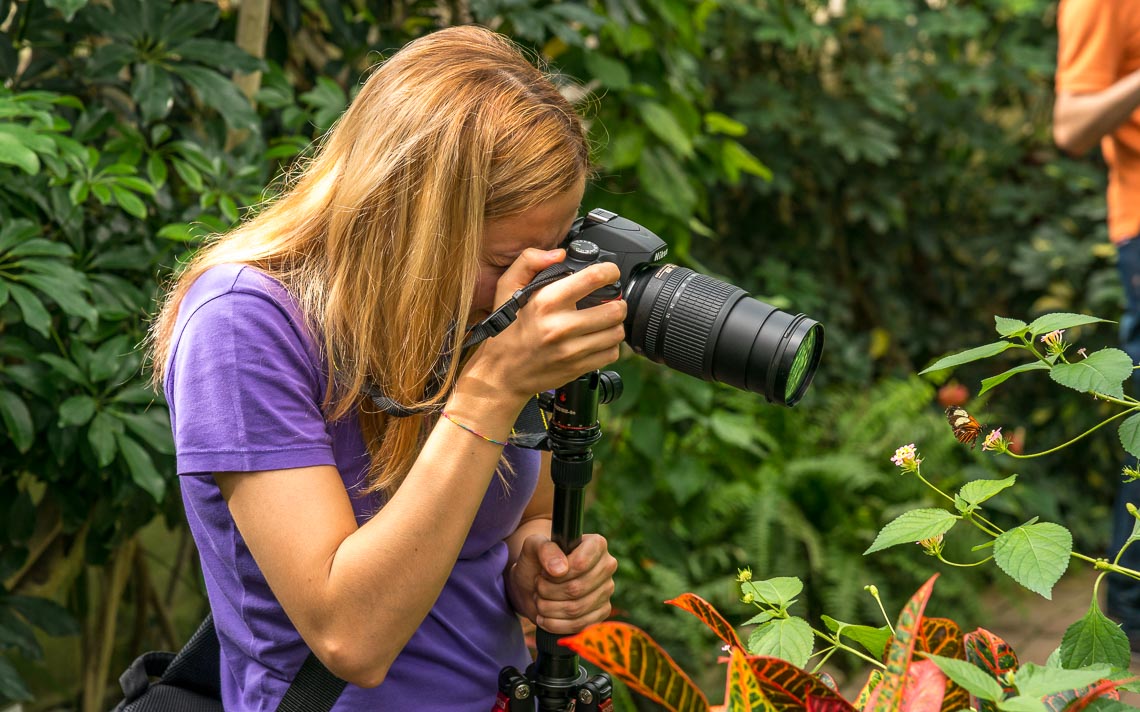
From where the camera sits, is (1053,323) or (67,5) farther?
(67,5)

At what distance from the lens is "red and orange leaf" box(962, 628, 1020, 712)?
88 cm

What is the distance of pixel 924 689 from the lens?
0.79 meters

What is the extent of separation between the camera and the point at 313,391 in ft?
4.19

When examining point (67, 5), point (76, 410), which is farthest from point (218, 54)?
point (76, 410)

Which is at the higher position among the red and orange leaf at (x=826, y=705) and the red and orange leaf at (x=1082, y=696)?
the red and orange leaf at (x=826, y=705)

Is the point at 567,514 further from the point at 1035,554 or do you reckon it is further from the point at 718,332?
the point at 1035,554

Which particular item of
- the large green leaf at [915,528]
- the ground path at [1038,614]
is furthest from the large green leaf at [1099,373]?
the ground path at [1038,614]

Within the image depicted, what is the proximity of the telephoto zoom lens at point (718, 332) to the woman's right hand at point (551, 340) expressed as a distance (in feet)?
0.44

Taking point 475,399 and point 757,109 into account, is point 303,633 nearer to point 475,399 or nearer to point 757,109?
point 475,399

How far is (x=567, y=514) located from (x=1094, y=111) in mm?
1732

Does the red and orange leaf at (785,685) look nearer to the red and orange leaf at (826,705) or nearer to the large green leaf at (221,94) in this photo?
the red and orange leaf at (826,705)

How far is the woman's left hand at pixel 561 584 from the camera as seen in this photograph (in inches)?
57.4

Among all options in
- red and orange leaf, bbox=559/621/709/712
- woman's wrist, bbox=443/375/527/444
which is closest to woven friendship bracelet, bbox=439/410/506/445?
woman's wrist, bbox=443/375/527/444

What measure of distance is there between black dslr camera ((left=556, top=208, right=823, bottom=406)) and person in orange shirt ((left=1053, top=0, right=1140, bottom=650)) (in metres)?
1.50
